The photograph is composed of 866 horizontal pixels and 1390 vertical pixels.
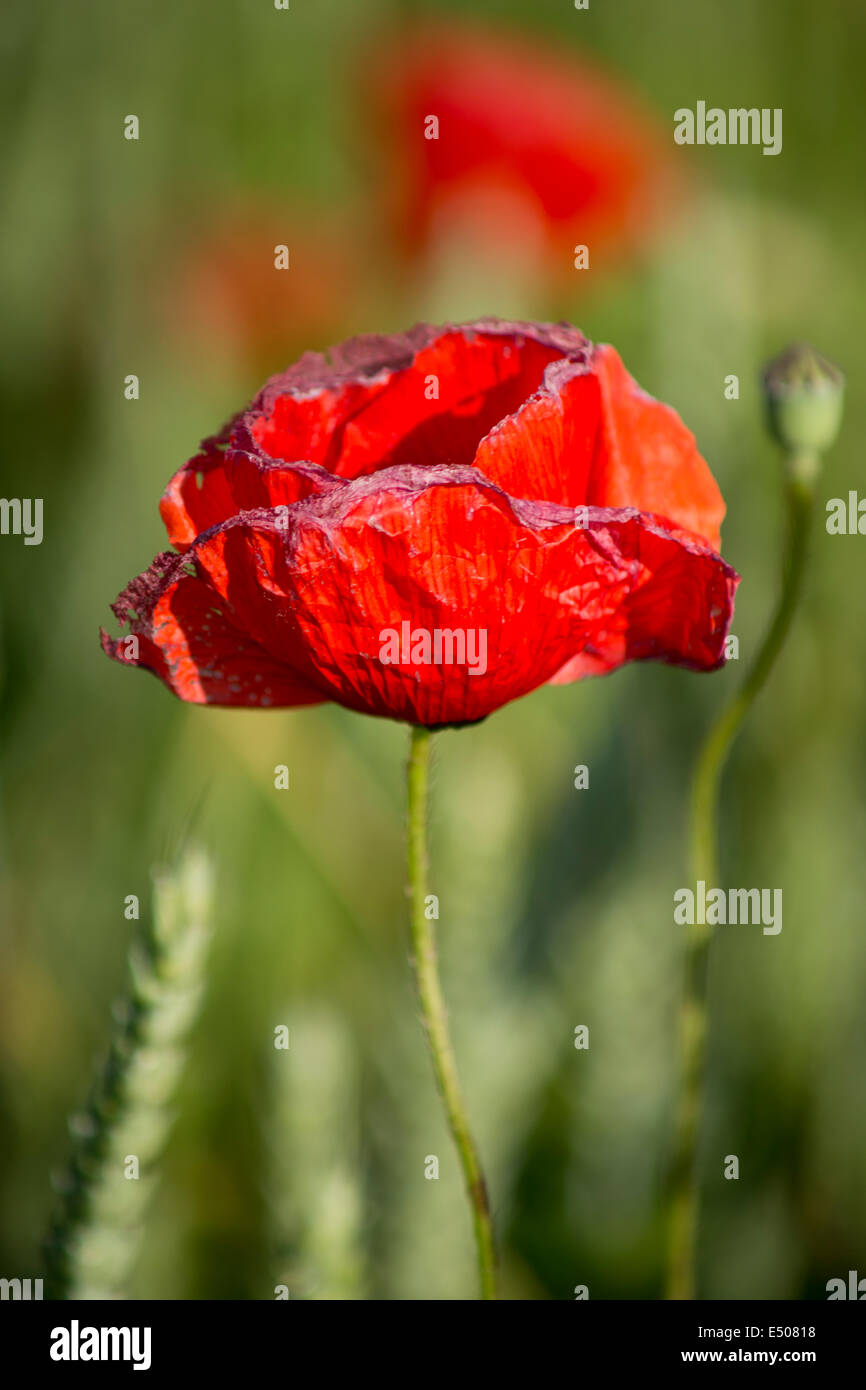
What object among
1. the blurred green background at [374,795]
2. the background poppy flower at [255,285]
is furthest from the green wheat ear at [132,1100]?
the background poppy flower at [255,285]

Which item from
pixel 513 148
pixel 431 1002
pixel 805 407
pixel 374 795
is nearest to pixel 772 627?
pixel 805 407

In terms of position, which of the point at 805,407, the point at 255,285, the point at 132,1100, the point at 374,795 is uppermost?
the point at 255,285

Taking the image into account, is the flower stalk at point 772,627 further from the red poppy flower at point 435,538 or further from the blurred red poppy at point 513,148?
the blurred red poppy at point 513,148

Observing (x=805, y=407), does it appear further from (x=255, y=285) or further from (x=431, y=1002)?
(x=255, y=285)

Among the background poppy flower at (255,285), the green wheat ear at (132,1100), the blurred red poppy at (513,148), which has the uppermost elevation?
the blurred red poppy at (513,148)

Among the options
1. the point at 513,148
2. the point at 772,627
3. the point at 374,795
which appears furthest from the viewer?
the point at 513,148

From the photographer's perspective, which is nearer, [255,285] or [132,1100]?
[132,1100]

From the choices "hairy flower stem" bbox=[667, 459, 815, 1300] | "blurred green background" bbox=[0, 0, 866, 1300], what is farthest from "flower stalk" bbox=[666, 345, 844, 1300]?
"blurred green background" bbox=[0, 0, 866, 1300]
